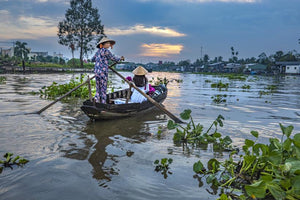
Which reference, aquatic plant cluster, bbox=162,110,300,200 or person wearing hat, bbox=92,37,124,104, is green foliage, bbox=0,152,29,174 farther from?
person wearing hat, bbox=92,37,124,104

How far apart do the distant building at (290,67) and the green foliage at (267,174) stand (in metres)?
55.6

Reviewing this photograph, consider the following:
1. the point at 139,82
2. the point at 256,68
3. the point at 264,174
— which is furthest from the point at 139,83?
the point at 256,68

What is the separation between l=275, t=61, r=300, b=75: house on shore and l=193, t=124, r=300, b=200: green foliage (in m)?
54.2

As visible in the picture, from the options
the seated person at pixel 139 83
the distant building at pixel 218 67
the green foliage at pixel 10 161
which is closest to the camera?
the green foliage at pixel 10 161

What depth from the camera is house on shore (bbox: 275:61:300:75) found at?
50438mm

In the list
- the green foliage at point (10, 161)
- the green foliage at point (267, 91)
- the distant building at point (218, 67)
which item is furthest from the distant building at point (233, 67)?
the green foliage at point (10, 161)

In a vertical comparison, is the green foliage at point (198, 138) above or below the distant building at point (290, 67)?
below

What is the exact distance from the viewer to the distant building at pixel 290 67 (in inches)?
1987

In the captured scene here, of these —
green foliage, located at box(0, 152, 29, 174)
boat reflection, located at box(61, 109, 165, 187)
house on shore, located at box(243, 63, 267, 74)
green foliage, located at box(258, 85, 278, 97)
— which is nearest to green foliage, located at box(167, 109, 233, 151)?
boat reflection, located at box(61, 109, 165, 187)

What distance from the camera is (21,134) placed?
488cm

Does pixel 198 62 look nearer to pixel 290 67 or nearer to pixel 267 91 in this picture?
pixel 290 67

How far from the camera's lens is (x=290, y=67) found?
52094 millimetres

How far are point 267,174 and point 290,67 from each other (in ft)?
189

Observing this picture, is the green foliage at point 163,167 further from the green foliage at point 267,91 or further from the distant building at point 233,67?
the distant building at point 233,67
